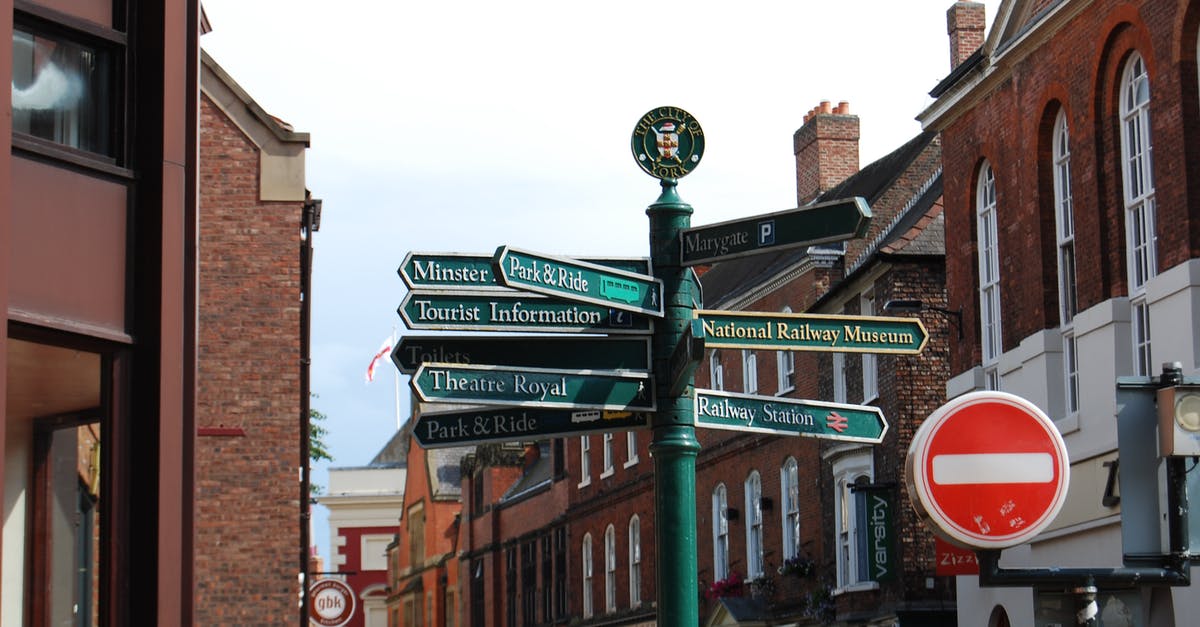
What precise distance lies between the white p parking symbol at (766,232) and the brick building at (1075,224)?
400 inches

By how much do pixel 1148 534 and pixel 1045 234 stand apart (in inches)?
699

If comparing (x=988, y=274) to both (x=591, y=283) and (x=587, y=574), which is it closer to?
(x=591, y=283)

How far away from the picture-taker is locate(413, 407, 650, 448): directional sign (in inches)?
368

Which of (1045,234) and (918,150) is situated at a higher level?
(918,150)

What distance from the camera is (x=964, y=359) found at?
1047 inches

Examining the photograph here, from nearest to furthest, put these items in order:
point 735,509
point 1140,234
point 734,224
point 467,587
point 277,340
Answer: point 734,224
point 1140,234
point 277,340
point 735,509
point 467,587

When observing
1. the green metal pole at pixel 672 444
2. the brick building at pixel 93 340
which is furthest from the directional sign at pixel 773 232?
the brick building at pixel 93 340

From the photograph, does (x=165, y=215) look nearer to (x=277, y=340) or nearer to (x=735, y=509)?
(x=277, y=340)

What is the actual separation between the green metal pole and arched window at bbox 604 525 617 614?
131 feet

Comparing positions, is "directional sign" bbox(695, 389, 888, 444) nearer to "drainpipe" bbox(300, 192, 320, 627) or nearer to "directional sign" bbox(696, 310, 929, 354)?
"directional sign" bbox(696, 310, 929, 354)

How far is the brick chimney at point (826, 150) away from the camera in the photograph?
40812 mm

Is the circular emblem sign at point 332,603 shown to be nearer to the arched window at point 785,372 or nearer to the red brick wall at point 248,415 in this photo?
the arched window at point 785,372

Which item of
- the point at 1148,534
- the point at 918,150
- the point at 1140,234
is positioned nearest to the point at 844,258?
the point at 918,150

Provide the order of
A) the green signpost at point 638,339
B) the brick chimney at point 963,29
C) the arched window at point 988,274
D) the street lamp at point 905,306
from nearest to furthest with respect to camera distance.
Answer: the green signpost at point 638,339 < the arched window at point 988,274 < the street lamp at point 905,306 < the brick chimney at point 963,29
